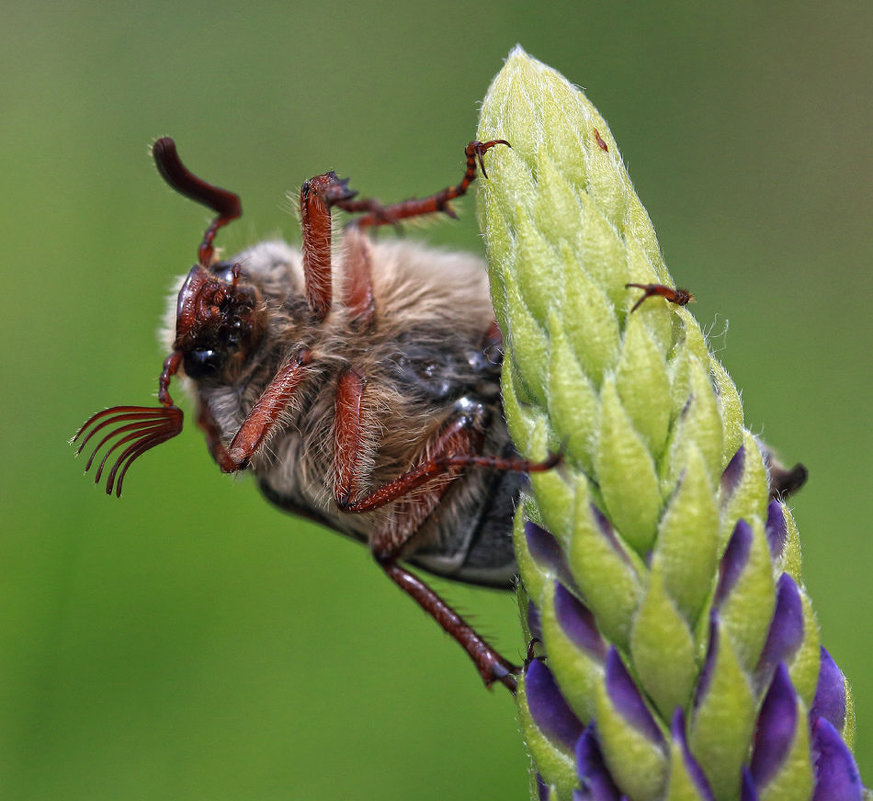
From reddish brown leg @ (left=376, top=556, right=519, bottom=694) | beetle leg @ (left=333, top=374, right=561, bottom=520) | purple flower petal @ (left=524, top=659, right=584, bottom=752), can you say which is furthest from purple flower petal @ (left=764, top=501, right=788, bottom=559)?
reddish brown leg @ (left=376, top=556, right=519, bottom=694)

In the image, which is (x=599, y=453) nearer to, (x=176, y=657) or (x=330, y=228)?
(x=330, y=228)

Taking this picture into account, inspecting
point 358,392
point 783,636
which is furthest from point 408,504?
point 783,636

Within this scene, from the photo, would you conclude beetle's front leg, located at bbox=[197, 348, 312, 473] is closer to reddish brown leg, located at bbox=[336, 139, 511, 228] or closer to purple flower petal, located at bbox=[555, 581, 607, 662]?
reddish brown leg, located at bbox=[336, 139, 511, 228]

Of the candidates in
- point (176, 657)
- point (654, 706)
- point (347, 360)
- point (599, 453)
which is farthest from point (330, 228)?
point (176, 657)

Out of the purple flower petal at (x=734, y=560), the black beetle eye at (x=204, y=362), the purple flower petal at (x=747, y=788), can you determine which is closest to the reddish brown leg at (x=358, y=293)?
the black beetle eye at (x=204, y=362)

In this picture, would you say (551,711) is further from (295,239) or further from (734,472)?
(295,239)
